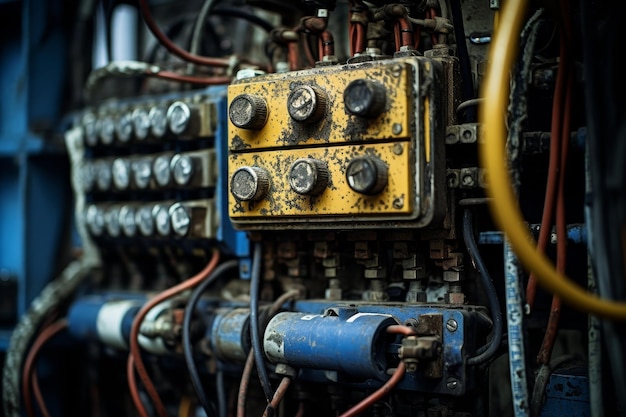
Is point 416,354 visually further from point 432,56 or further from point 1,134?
point 1,134

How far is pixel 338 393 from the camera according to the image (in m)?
1.69

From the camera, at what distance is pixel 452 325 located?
59.2 inches

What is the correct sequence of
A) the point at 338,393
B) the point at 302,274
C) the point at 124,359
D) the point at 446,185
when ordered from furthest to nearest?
the point at 124,359 < the point at 302,274 < the point at 338,393 < the point at 446,185

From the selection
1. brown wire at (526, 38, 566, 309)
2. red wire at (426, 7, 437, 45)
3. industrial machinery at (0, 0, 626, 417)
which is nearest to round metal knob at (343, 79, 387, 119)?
industrial machinery at (0, 0, 626, 417)

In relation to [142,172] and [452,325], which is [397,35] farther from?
[142,172]

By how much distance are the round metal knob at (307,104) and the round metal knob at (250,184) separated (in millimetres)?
155

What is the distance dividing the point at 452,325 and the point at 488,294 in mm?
106


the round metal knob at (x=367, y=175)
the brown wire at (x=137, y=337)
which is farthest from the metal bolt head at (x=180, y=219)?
the round metal knob at (x=367, y=175)

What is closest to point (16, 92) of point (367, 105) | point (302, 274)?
point (302, 274)

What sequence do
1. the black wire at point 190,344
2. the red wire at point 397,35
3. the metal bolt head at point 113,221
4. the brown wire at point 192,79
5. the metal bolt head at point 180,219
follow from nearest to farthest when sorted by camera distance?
the red wire at point 397,35 → the black wire at point 190,344 → the metal bolt head at point 180,219 → the brown wire at point 192,79 → the metal bolt head at point 113,221

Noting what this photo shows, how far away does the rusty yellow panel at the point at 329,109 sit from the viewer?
4.88 ft

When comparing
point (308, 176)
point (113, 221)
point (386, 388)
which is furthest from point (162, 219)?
point (386, 388)

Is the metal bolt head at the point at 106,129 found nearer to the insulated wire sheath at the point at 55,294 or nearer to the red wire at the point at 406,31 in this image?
the insulated wire sheath at the point at 55,294

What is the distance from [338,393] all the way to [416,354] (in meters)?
0.33
